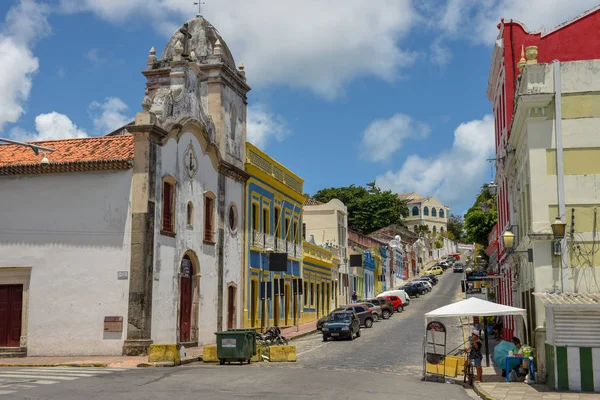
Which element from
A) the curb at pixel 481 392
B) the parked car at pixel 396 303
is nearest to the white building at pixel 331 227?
the parked car at pixel 396 303

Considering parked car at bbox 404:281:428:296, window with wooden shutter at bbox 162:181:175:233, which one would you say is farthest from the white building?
window with wooden shutter at bbox 162:181:175:233

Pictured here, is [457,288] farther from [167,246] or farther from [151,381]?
[151,381]

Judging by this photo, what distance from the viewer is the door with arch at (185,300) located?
28094 millimetres

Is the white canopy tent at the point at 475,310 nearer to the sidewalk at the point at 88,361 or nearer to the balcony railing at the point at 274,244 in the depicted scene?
the sidewalk at the point at 88,361

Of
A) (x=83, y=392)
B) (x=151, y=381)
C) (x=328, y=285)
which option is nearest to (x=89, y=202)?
(x=151, y=381)

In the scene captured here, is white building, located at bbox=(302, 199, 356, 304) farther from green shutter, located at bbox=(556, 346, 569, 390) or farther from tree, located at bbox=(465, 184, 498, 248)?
green shutter, located at bbox=(556, 346, 569, 390)

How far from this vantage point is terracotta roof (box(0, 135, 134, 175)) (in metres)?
25.2

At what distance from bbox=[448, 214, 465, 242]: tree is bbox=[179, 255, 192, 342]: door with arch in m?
119

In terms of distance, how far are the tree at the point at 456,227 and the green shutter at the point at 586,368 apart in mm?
128818

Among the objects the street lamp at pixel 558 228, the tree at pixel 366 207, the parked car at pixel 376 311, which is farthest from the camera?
the tree at pixel 366 207

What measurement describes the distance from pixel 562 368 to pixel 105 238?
622 inches

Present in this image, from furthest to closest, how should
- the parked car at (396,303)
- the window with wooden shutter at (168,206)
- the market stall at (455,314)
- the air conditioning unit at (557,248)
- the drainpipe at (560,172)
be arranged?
the parked car at (396,303)
the window with wooden shutter at (168,206)
the market stall at (455,314)
the drainpipe at (560,172)
the air conditioning unit at (557,248)

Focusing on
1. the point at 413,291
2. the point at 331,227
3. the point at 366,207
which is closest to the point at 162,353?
the point at 331,227

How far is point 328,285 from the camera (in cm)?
5369
